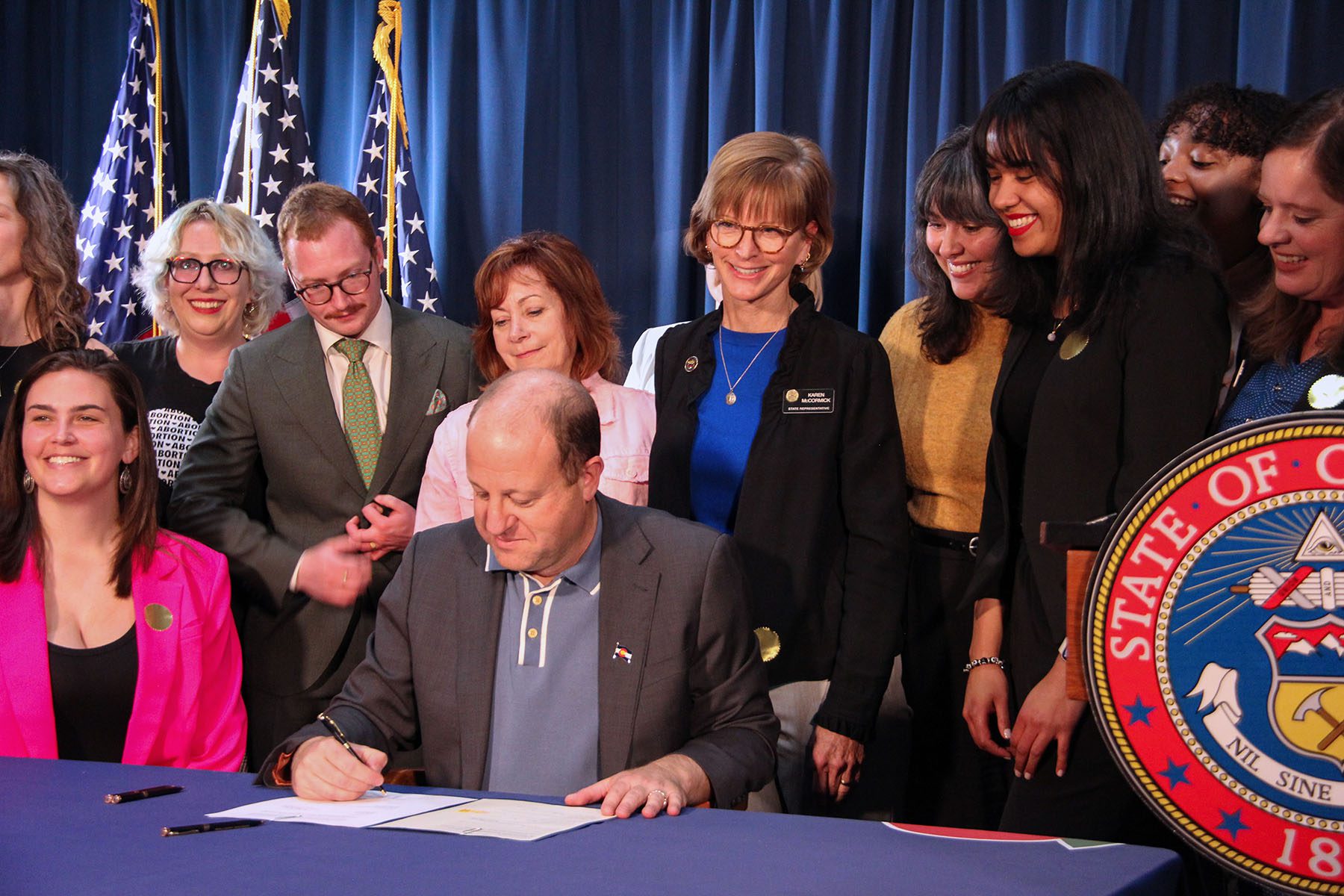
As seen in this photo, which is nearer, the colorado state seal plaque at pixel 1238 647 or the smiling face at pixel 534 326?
the colorado state seal plaque at pixel 1238 647

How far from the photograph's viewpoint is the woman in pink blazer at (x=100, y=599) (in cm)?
260

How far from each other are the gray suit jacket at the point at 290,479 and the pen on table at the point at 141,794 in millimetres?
1019

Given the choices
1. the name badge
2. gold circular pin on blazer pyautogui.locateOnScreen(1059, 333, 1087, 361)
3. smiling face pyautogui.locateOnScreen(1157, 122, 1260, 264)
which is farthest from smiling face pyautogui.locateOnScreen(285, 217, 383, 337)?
smiling face pyautogui.locateOnScreen(1157, 122, 1260, 264)

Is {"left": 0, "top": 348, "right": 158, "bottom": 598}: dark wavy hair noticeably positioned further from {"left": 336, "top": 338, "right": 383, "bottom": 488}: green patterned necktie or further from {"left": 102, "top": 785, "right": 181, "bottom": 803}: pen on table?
{"left": 102, "top": 785, "right": 181, "bottom": 803}: pen on table

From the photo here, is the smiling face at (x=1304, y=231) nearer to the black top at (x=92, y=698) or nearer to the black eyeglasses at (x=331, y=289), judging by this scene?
the black eyeglasses at (x=331, y=289)

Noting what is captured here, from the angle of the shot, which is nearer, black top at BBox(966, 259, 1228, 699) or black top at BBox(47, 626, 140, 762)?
black top at BBox(966, 259, 1228, 699)

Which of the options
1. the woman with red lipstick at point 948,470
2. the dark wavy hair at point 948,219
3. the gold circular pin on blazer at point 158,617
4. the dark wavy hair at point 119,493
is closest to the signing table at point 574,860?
the gold circular pin on blazer at point 158,617

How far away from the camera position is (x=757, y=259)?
8.92 ft

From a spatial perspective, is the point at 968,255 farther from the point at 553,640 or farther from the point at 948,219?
the point at 553,640

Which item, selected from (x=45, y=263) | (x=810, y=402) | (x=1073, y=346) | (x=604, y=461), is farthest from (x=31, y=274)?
(x=1073, y=346)

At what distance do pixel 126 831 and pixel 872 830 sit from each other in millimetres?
1021

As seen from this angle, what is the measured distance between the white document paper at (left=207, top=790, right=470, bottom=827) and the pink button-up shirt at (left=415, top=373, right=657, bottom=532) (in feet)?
3.10

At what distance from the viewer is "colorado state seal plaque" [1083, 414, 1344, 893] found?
1.34 meters

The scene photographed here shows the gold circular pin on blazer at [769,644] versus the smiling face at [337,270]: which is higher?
the smiling face at [337,270]
